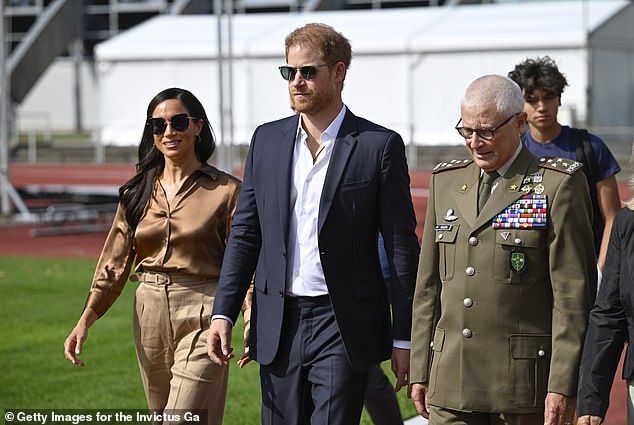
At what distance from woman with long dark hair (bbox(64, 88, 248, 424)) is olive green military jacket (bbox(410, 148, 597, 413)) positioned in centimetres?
139

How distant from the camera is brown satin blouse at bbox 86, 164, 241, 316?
5352mm

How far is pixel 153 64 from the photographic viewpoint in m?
35.8

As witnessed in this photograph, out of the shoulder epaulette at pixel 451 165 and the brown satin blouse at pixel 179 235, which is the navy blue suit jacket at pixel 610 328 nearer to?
the shoulder epaulette at pixel 451 165

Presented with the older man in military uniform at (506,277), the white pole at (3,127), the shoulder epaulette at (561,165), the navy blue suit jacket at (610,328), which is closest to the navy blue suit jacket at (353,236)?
the older man in military uniform at (506,277)

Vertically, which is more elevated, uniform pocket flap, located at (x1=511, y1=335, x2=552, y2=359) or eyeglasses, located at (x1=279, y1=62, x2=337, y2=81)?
eyeglasses, located at (x1=279, y1=62, x2=337, y2=81)

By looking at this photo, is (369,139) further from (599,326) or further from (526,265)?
(599,326)

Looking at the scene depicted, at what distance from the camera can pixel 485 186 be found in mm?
4230

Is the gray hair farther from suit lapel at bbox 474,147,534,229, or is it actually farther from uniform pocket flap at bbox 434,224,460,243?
uniform pocket flap at bbox 434,224,460,243

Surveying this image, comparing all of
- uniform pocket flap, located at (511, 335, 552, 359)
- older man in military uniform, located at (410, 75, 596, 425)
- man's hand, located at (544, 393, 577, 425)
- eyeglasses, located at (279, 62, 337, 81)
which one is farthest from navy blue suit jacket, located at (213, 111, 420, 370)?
man's hand, located at (544, 393, 577, 425)

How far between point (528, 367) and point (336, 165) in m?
1.10

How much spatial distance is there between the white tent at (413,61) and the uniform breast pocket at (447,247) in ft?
83.4

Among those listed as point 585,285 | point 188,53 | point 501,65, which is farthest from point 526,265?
point 188,53

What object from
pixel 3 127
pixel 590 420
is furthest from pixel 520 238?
pixel 3 127

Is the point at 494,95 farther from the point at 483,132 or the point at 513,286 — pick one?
the point at 513,286
